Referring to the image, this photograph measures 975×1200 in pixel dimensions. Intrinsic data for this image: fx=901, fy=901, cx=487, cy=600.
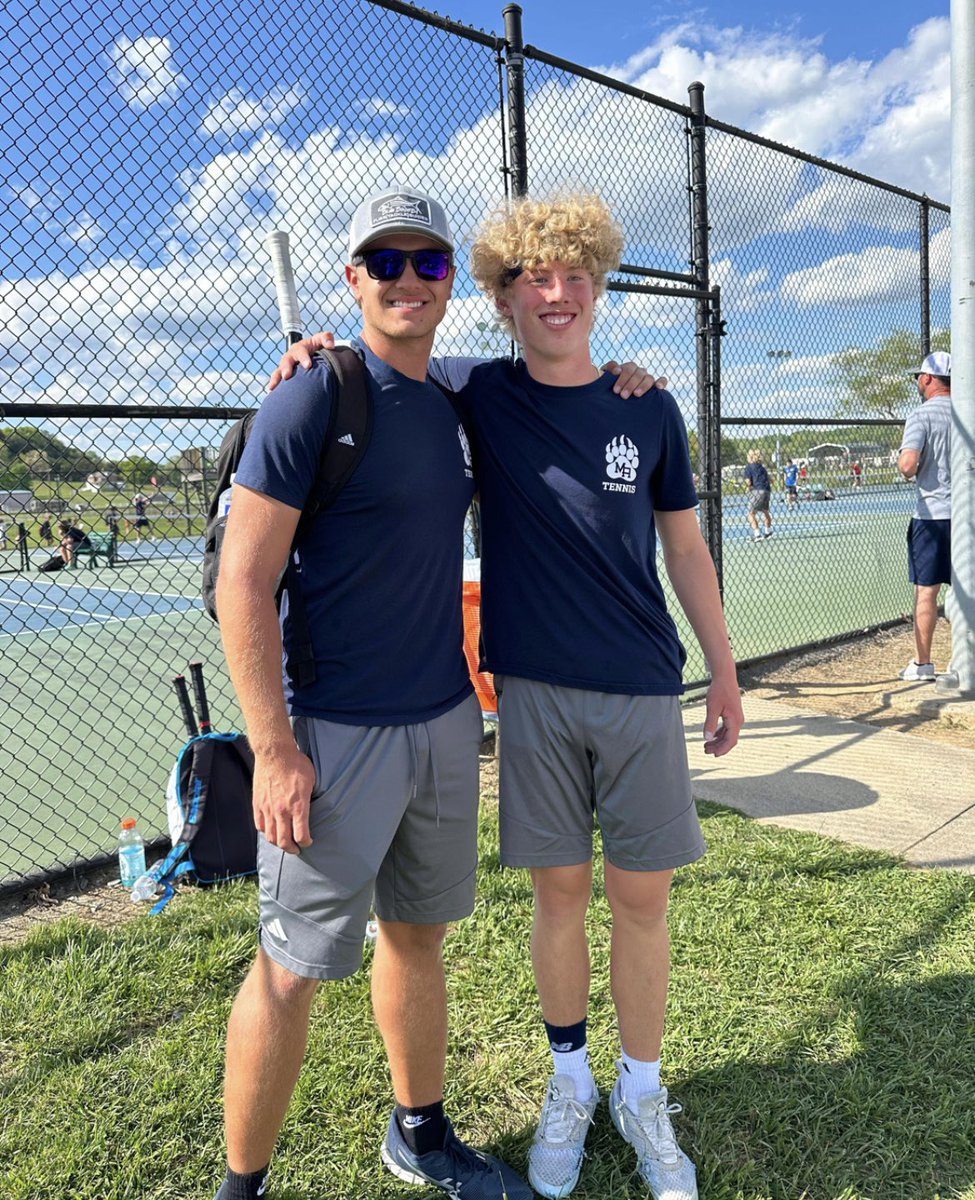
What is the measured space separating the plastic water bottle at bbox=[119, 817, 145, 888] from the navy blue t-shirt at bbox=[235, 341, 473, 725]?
2295 mm

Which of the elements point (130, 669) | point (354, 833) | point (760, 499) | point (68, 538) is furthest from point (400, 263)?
point (760, 499)

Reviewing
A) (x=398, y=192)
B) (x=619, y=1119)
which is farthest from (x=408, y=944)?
(x=398, y=192)

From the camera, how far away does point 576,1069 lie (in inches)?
87.7

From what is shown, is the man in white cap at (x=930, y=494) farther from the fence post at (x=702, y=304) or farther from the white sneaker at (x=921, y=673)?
the fence post at (x=702, y=304)

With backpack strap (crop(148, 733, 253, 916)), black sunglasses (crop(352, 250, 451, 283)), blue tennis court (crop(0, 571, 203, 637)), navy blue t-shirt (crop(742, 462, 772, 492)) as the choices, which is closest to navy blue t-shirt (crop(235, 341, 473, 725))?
black sunglasses (crop(352, 250, 451, 283))

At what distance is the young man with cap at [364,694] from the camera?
1.74m

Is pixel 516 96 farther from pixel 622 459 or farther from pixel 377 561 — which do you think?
pixel 377 561

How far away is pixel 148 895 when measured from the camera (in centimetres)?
358

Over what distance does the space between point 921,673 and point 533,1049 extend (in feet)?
16.0

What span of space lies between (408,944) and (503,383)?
1.34 meters

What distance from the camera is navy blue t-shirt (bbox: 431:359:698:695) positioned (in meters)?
2.06

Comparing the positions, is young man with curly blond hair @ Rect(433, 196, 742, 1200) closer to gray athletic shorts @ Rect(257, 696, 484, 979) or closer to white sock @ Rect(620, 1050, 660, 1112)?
white sock @ Rect(620, 1050, 660, 1112)

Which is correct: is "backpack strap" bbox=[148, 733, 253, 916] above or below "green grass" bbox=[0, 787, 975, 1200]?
above

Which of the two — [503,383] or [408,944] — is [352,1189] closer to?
[408,944]
